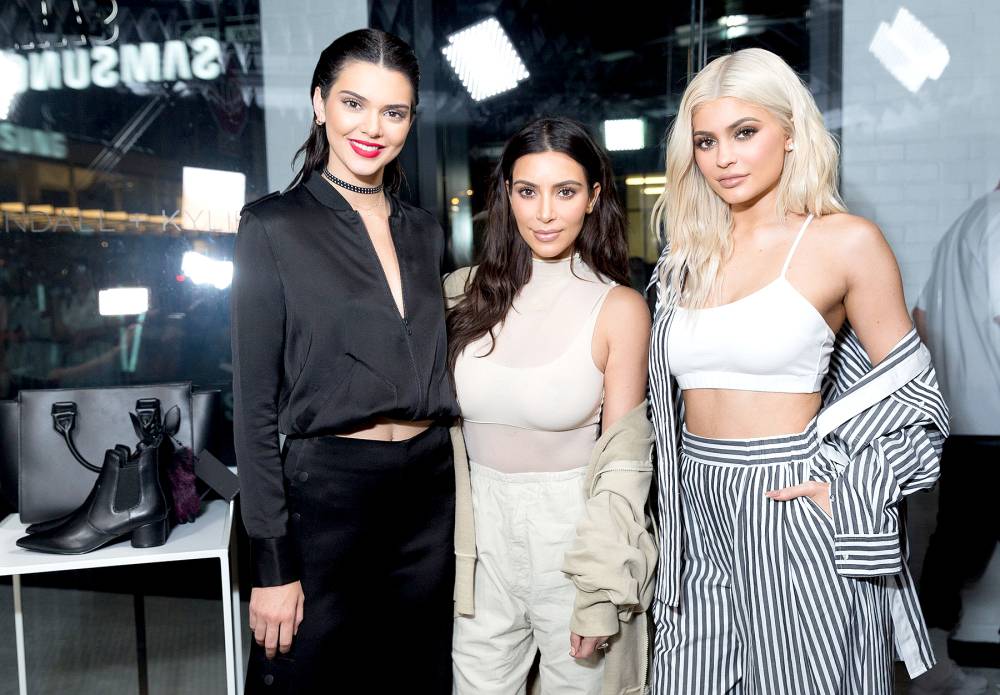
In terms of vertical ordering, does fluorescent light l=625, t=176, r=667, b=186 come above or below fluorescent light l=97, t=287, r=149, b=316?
above

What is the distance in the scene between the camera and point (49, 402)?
245 centimetres

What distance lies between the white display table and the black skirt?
41 cm

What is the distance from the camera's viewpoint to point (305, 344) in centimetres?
173

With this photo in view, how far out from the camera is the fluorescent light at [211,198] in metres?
3.17

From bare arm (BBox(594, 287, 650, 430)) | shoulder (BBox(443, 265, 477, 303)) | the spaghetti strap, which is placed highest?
the spaghetti strap

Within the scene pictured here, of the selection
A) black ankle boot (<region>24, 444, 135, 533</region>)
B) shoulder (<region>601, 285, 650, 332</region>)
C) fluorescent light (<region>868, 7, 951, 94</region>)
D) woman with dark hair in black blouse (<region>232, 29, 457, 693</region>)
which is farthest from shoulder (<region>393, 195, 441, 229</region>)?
fluorescent light (<region>868, 7, 951, 94</region>)

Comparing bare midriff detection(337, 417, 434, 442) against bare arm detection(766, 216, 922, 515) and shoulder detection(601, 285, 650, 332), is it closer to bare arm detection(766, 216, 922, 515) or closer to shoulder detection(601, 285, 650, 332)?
shoulder detection(601, 285, 650, 332)

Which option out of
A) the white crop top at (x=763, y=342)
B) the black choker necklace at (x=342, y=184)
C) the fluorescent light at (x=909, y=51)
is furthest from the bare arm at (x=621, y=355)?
the fluorescent light at (x=909, y=51)

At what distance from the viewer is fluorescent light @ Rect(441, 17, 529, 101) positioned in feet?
10.4

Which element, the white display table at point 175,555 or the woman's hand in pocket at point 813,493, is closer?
the woman's hand in pocket at point 813,493

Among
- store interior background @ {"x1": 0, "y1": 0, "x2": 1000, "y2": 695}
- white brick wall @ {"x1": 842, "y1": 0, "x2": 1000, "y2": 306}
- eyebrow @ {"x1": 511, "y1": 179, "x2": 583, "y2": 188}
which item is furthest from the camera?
store interior background @ {"x1": 0, "y1": 0, "x2": 1000, "y2": 695}

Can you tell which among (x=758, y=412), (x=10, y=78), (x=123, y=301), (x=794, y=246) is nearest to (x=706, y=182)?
(x=794, y=246)

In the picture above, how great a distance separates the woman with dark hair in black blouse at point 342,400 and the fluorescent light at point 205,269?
1475 mm

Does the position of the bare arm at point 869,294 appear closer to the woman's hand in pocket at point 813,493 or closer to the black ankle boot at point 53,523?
the woman's hand in pocket at point 813,493
